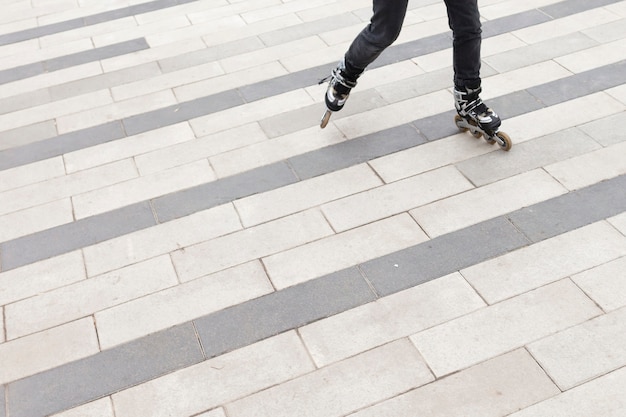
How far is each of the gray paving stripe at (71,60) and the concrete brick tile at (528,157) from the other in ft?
10.7

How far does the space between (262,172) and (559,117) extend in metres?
1.95

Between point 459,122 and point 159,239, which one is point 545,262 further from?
point 159,239

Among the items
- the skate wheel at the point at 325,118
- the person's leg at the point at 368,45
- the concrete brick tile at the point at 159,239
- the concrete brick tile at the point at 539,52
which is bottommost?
the concrete brick tile at the point at 539,52

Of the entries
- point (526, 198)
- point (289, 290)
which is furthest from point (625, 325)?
point (289, 290)

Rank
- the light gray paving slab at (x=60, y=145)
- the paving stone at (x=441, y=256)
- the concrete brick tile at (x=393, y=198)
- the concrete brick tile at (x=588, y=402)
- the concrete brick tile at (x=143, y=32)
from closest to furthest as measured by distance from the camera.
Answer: the concrete brick tile at (x=588, y=402) → the paving stone at (x=441, y=256) → the concrete brick tile at (x=393, y=198) → the light gray paving slab at (x=60, y=145) → the concrete brick tile at (x=143, y=32)

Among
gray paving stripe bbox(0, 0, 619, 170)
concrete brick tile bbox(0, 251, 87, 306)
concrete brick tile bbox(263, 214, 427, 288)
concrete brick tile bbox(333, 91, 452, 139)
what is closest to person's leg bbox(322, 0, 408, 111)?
concrete brick tile bbox(333, 91, 452, 139)

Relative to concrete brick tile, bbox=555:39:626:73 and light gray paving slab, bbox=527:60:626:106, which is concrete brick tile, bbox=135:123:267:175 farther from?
concrete brick tile, bbox=555:39:626:73

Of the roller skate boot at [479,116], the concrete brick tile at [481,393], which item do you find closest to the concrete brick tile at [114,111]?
the roller skate boot at [479,116]

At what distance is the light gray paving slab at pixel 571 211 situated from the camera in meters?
3.52

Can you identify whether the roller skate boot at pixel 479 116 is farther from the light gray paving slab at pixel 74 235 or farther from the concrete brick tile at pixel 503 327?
the light gray paving slab at pixel 74 235

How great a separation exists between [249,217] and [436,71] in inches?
81.9

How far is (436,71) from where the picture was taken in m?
5.05

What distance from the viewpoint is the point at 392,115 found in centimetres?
460

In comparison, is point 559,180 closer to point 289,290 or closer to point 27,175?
point 289,290
